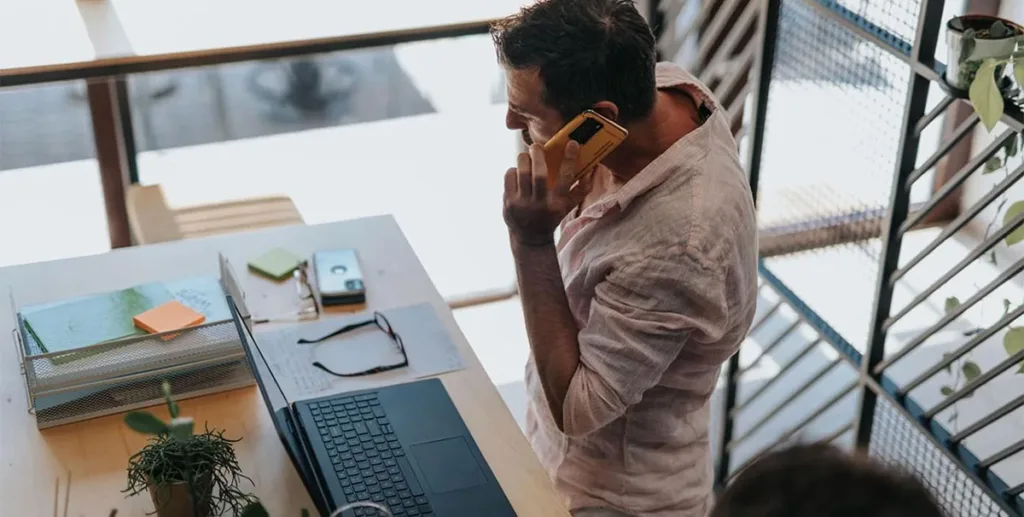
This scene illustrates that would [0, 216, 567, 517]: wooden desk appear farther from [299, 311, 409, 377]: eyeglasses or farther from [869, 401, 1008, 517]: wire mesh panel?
[869, 401, 1008, 517]: wire mesh panel

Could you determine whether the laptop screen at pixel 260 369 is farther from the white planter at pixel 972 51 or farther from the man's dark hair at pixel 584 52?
the white planter at pixel 972 51

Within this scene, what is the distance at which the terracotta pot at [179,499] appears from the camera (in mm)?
1457

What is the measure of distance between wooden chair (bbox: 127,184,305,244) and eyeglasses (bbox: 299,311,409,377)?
81cm

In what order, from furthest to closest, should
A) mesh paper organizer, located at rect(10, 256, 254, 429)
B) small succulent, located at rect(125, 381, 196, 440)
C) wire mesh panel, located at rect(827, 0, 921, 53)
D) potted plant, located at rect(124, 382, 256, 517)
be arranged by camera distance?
wire mesh panel, located at rect(827, 0, 921, 53) < mesh paper organizer, located at rect(10, 256, 254, 429) < potted plant, located at rect(124, 382, 256, 517) < small succulent, located at rect(125, 381, 196, 440)

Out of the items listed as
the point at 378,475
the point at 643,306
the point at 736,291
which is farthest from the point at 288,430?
the point at 736,291

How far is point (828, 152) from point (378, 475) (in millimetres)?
1182

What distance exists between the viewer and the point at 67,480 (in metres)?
1.60

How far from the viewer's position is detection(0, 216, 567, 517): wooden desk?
5.15 ft

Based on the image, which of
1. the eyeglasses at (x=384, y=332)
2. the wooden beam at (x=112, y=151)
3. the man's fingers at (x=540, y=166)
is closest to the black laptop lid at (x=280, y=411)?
the eyeglasses at (x=384, y=332)

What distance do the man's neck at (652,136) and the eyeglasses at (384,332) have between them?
1.48ft

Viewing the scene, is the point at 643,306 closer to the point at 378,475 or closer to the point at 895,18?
the point at 378,475

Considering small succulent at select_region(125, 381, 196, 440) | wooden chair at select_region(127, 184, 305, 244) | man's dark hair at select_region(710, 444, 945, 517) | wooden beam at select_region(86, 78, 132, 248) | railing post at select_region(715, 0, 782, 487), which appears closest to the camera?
man's dark hair at select_region(710, 444, 945, 517)

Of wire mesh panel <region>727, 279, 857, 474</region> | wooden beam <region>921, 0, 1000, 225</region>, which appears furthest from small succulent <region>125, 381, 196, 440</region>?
wooden beam <region>921, 0, 1000, 225</region>

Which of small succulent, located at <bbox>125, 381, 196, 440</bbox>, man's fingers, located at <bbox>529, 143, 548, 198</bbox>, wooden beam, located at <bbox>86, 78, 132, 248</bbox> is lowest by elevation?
wooden beam, located at <bbox>86, 78, 132, 248</bbox>
